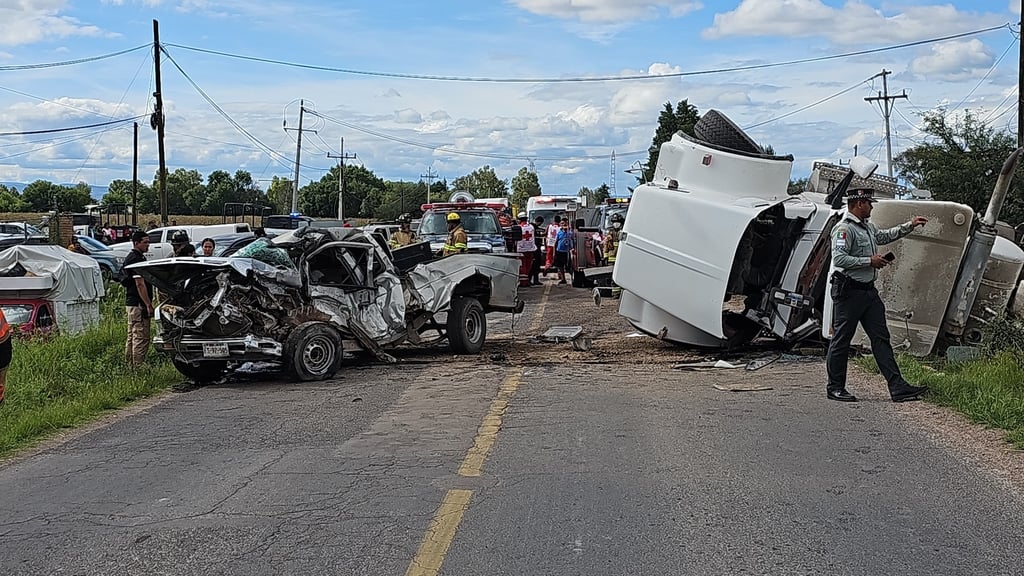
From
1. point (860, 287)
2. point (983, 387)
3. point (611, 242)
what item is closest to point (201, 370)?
point (860, 287)

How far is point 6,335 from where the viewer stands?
19.1 ft

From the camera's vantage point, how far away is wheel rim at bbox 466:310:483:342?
1455 cm

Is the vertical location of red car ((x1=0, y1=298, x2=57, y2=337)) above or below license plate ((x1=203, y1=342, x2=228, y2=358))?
below

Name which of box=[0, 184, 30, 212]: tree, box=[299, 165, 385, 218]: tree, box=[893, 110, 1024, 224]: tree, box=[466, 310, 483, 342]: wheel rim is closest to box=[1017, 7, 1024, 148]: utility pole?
box=[893, 110, 1024, 224]: tree

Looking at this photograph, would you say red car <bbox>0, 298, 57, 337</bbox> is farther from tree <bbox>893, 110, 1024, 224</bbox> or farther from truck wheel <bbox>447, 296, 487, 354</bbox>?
tree <bbox>893, 110, 1024, 224</bbox>

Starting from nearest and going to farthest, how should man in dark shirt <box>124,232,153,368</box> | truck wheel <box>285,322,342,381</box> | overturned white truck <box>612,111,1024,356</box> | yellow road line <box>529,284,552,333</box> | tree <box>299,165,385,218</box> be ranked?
overturned white truck <box>612,111,1024,356</box>, truck wheel <box>285,322,342,381</box>, man in dark shirt <box>124,232,153,368</box>, yellow road line <box>529,284,552,333</box>, tree <box>299,165,385,218</box>

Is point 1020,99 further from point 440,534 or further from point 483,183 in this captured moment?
point 483,183

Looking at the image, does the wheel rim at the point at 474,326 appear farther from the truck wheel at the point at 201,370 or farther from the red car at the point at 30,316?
the red car at the point at 30,316

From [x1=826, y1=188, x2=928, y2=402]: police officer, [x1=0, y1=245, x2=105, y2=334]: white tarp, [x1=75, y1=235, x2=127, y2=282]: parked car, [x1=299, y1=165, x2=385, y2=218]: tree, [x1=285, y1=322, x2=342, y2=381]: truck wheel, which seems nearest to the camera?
[x1=826, y1=188, x2=928, y2=402]: police officer

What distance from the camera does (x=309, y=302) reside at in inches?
488

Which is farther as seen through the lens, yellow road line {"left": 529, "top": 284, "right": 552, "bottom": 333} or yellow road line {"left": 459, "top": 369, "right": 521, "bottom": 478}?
yellow road line {"left": 529, "top": 284, "right": 552, "bottom": 333}

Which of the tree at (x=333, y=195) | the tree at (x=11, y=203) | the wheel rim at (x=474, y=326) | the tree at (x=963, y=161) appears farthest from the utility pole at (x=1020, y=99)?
the tree at (x=11, y=203)

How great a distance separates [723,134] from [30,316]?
9797mm

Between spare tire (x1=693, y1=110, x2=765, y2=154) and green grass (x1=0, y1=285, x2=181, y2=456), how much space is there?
24.5 feet
